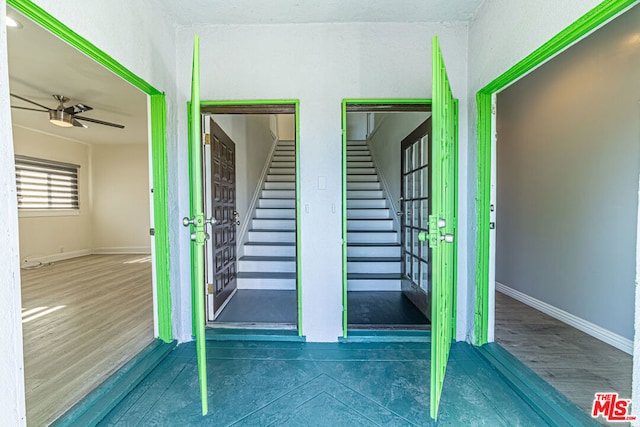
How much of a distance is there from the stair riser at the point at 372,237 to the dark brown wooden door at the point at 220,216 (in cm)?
154

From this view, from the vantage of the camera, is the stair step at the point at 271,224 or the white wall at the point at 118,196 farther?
the white wall at the point at 118,196

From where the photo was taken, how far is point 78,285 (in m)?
3.90

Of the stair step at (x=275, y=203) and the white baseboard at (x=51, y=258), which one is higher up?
the stair step at (x=275, y=203)

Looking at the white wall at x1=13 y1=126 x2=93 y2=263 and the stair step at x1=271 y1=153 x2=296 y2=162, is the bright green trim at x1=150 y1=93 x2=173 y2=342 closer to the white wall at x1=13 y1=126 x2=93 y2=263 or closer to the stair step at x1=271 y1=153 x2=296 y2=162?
the stair step at x1=271 y1=153 x2=296 y2=162

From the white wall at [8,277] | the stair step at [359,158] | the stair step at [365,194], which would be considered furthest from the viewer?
the stair step at [359,158]

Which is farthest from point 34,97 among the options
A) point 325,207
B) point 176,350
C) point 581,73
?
point 581,73

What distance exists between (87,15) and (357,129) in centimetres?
650

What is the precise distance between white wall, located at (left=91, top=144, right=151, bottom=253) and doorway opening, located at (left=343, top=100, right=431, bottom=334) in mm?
4776

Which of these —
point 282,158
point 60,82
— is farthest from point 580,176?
point 60,82

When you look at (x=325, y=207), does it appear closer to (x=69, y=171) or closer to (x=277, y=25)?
(x=277, y=25)

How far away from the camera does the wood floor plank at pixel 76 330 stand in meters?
1.71

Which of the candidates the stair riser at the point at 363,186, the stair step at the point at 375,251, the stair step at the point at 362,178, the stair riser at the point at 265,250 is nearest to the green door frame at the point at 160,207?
the stair riser at the point at 265,250

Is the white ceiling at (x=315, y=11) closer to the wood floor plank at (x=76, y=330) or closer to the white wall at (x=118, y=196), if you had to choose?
the wood floor plank at (x=76, y=330)

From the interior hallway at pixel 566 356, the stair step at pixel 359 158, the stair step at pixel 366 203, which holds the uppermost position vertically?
the stair step at pixel 359 158
